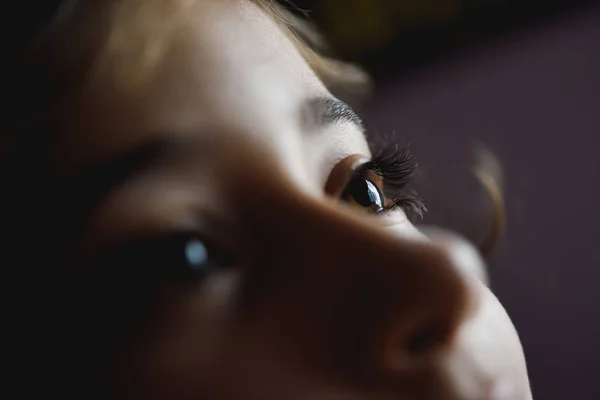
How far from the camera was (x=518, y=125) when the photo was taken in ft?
3.23

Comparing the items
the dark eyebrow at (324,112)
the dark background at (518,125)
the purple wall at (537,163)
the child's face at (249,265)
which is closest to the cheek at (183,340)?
the child's face at (249,265)

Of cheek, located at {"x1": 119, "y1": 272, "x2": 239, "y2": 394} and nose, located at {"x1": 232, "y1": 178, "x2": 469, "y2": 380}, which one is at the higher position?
nose, located at {"x1": 232, "y1": 178, "x2": 469, "y2": 380}

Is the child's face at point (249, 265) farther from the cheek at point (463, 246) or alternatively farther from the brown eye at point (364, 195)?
the cheek at point (463, 246)

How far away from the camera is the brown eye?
1.63 ft

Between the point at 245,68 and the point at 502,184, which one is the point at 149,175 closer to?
the point at 245,68

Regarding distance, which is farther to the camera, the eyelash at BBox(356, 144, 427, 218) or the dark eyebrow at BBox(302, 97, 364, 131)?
the eyelash at BBox(356, 144, 427, 218)

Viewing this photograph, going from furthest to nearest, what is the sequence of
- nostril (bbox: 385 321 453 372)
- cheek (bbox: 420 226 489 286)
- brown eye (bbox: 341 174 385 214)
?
1. cheek (bbox: 420 226 489 286)
2. brown eye (bbox: 341 174 385 214)
3. nostril (bbox: 385 321 453 372)

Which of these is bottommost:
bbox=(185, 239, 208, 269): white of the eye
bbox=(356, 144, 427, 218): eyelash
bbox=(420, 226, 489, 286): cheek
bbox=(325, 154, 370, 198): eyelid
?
bbox=(420, 226, 489, 286): cheek

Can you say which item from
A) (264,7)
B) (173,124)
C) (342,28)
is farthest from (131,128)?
(342,28)

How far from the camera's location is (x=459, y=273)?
1.23 ft

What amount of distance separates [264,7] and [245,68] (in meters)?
0.09

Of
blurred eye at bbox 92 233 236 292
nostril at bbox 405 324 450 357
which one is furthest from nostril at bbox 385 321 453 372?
blurred eye at bbox 92 233 236 292

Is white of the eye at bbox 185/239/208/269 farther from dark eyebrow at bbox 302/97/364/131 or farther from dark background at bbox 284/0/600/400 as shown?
dark background at bbox 284/0/600/400

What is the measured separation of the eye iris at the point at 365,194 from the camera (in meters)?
0.50
